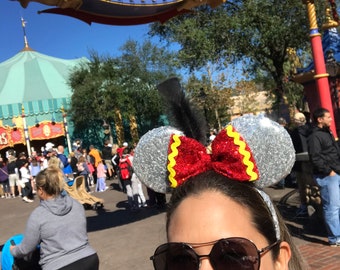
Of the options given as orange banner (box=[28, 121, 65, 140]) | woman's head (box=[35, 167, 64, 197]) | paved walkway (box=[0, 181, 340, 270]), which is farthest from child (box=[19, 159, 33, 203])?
woman's head (box=[35, 167, 64, 197])

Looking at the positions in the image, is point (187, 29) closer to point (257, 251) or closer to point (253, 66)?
point (253, 66)

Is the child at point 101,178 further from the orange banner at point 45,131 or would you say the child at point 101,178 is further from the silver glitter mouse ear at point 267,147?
the silver glitter mouse ear at point 267,147

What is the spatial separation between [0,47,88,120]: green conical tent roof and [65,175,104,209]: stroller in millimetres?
15173

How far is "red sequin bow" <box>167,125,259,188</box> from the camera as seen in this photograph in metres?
1.38

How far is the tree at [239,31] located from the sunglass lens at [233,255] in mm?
14865

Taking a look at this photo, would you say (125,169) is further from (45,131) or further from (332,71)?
(45,131)

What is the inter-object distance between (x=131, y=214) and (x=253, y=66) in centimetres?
1241

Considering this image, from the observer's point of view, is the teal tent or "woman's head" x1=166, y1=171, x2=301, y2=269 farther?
the teal tent

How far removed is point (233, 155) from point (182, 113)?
33 cm

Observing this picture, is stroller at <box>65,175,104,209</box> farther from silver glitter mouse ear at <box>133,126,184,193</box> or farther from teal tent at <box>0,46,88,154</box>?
teal tent at <box>0,46,88,154</box>

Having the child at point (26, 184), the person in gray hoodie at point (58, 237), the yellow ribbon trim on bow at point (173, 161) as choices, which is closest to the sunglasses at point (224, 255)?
the yellow ribbon trim on bow at point (173, 161)

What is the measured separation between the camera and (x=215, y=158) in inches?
56.0

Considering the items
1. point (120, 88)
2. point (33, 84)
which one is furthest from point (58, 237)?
point (33, 84)

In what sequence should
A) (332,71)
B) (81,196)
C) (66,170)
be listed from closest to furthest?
(332,71), (81,196), (66,170)
